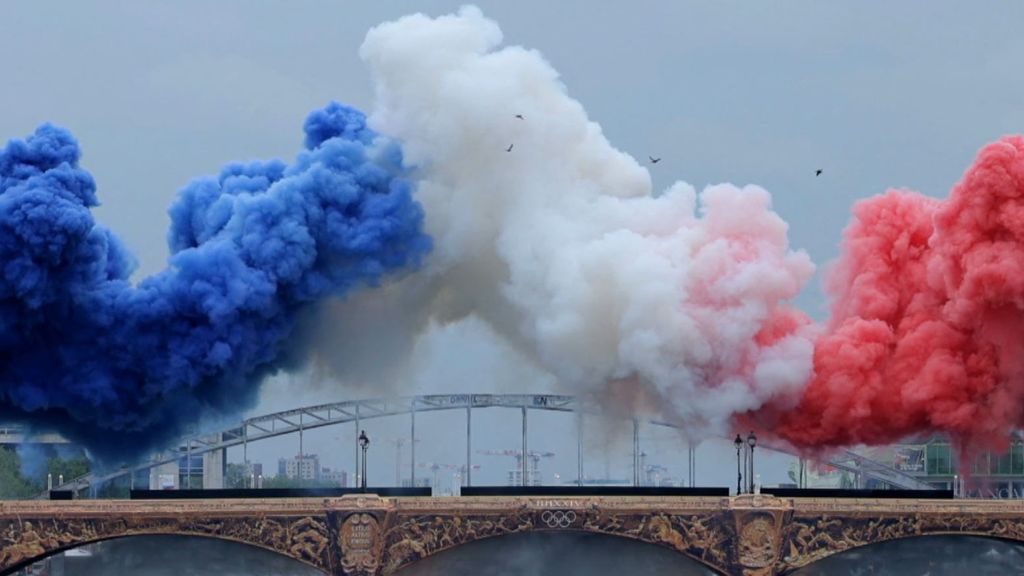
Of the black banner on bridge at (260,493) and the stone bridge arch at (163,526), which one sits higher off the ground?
the black banner on bridge at (260,493)

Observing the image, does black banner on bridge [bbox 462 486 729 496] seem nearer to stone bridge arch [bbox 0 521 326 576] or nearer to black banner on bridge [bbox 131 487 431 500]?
black banner on bridge [bbox 131 487 431 500]

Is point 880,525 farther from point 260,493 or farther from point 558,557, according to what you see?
point 260,493

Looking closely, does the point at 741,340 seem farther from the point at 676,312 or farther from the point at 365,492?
the point at 365,492

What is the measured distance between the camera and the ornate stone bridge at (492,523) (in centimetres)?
10194

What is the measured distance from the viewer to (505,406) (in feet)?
449

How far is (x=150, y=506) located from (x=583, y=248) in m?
22.6

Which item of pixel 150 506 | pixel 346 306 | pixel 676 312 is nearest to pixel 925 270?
pixel 676 312

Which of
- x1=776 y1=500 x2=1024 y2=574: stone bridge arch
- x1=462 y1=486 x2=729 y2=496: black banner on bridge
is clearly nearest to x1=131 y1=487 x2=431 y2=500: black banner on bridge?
x1=462 y1=486 x2=729 y2=496: black banner on bridge

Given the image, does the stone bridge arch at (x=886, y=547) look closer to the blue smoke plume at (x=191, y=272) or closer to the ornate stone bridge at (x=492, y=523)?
the ornate stone bridge at (x=492, y=523)

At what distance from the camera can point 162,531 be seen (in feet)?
341

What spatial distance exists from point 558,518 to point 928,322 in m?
18.4

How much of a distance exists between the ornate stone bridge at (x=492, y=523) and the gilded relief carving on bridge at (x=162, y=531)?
0.04 m

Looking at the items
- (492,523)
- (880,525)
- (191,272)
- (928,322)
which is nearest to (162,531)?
(191,272)

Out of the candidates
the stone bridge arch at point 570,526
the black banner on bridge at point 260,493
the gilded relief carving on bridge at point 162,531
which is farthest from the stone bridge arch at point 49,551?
the stone bridge arch at point 570,526
